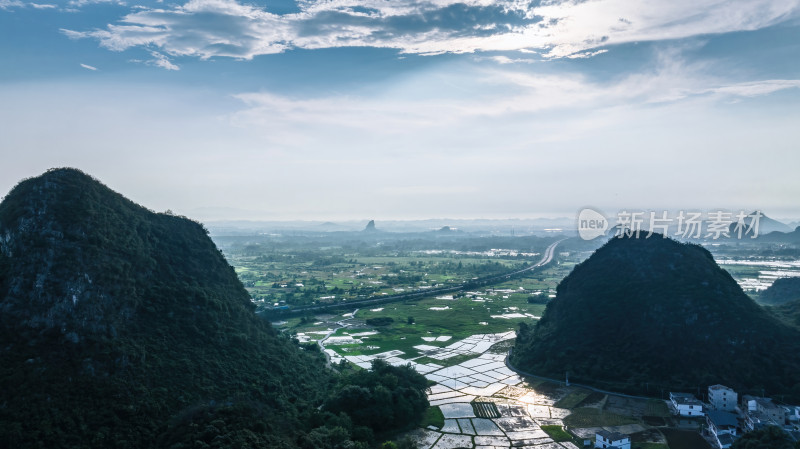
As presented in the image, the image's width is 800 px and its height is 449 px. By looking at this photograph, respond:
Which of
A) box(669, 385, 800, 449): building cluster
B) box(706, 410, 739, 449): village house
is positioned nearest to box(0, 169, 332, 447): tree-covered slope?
box(706, 410, 739, 449): village house

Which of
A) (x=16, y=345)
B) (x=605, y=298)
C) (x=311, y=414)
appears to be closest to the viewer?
(x=16, y=345)

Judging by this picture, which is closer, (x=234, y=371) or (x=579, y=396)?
(x=234, y=371)

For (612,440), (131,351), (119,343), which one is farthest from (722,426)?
→ (119,343)

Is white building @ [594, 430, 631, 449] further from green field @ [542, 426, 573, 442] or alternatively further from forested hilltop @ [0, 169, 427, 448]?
forested hilltop @ [0, 169, 427, 448]

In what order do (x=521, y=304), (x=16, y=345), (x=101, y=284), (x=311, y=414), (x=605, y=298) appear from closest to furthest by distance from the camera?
1. (x=16, y=345)
2. (x=101, y=284)
3. (x=311, y=414)
4. (x=605, y=298)
5. (x=521, y=304)

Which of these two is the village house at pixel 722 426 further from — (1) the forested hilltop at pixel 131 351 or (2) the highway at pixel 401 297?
(2) the highway at pixel 401 297

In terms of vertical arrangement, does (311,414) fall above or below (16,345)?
below

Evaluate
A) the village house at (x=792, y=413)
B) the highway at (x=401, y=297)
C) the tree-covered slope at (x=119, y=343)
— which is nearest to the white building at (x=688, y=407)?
the village house at (x=792, y=413)

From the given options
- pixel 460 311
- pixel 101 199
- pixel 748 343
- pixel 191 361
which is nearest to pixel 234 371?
pixel 191 361

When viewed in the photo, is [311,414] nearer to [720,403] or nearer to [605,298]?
[720,403]
